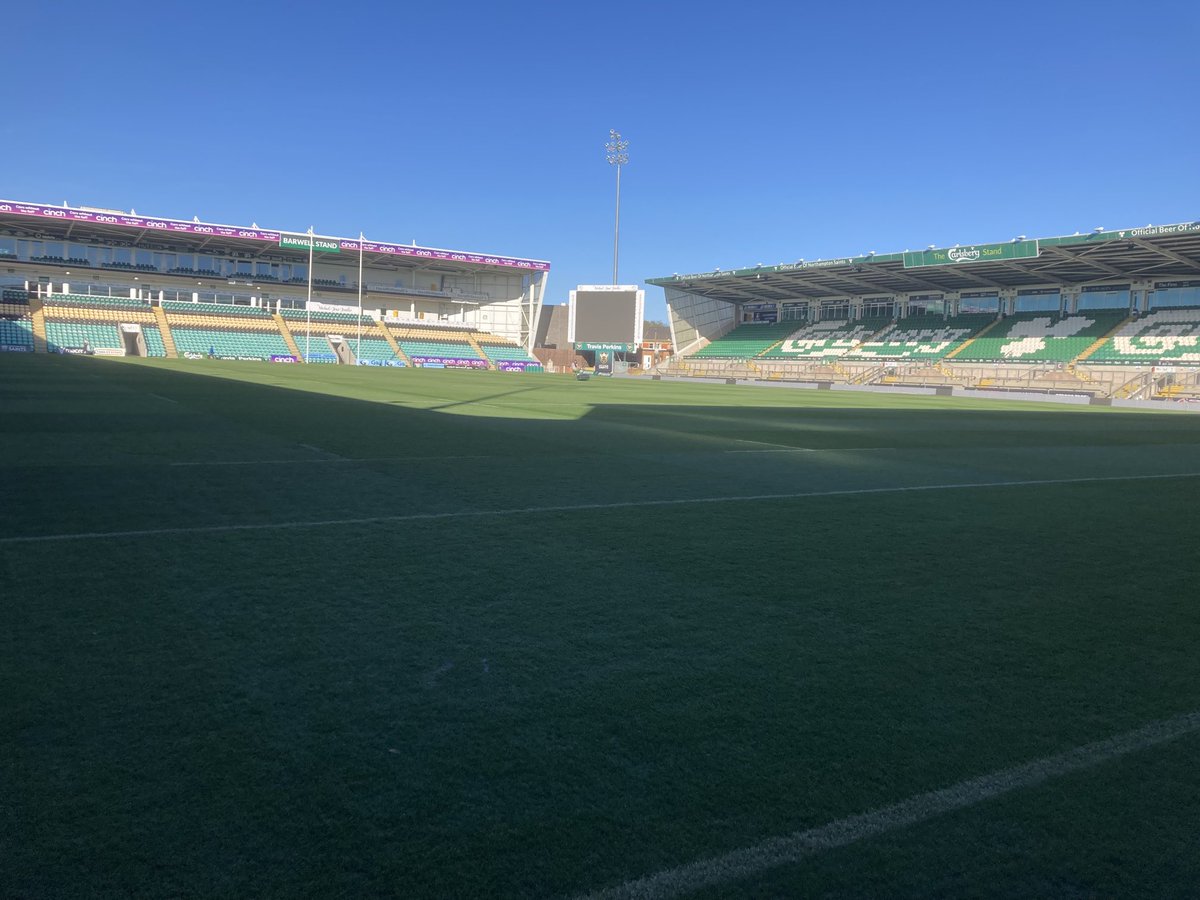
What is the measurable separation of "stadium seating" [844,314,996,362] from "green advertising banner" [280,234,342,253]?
3718 centimetres

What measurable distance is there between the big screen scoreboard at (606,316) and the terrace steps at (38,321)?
3380 cm

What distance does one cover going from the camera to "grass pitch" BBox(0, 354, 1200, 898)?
211cm

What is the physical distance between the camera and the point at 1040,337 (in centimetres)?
4562

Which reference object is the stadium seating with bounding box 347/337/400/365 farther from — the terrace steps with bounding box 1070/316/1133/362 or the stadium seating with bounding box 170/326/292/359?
the terrace steps with bounding box 1070/316/1133/362

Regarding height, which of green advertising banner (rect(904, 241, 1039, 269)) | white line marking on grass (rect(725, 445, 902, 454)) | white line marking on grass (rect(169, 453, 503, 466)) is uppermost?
green advertising banner (rect(904, 241, 1039, 269))

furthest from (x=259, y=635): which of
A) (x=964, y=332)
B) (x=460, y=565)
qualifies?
(x=964, y=332)

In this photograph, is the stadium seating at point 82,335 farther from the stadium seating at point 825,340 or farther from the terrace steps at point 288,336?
the stadium seating at point 825,340

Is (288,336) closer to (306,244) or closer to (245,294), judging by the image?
(306,244)

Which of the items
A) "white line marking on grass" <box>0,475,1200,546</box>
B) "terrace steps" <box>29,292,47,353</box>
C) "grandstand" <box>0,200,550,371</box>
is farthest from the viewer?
"grandstand" <box>0,200,550,371</box>

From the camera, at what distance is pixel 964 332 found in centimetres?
4953

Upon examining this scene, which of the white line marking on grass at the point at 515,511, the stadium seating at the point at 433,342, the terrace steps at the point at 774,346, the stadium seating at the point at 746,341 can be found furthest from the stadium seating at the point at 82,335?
the white line marking on grass at the point at 515,511

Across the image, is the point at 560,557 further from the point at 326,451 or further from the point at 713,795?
the point at 326,451

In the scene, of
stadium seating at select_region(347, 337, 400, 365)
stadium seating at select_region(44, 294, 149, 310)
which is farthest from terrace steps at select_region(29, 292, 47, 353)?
stadium seating at select_region(347, 337, 400, 365)

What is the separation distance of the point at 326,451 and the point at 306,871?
8.47m
